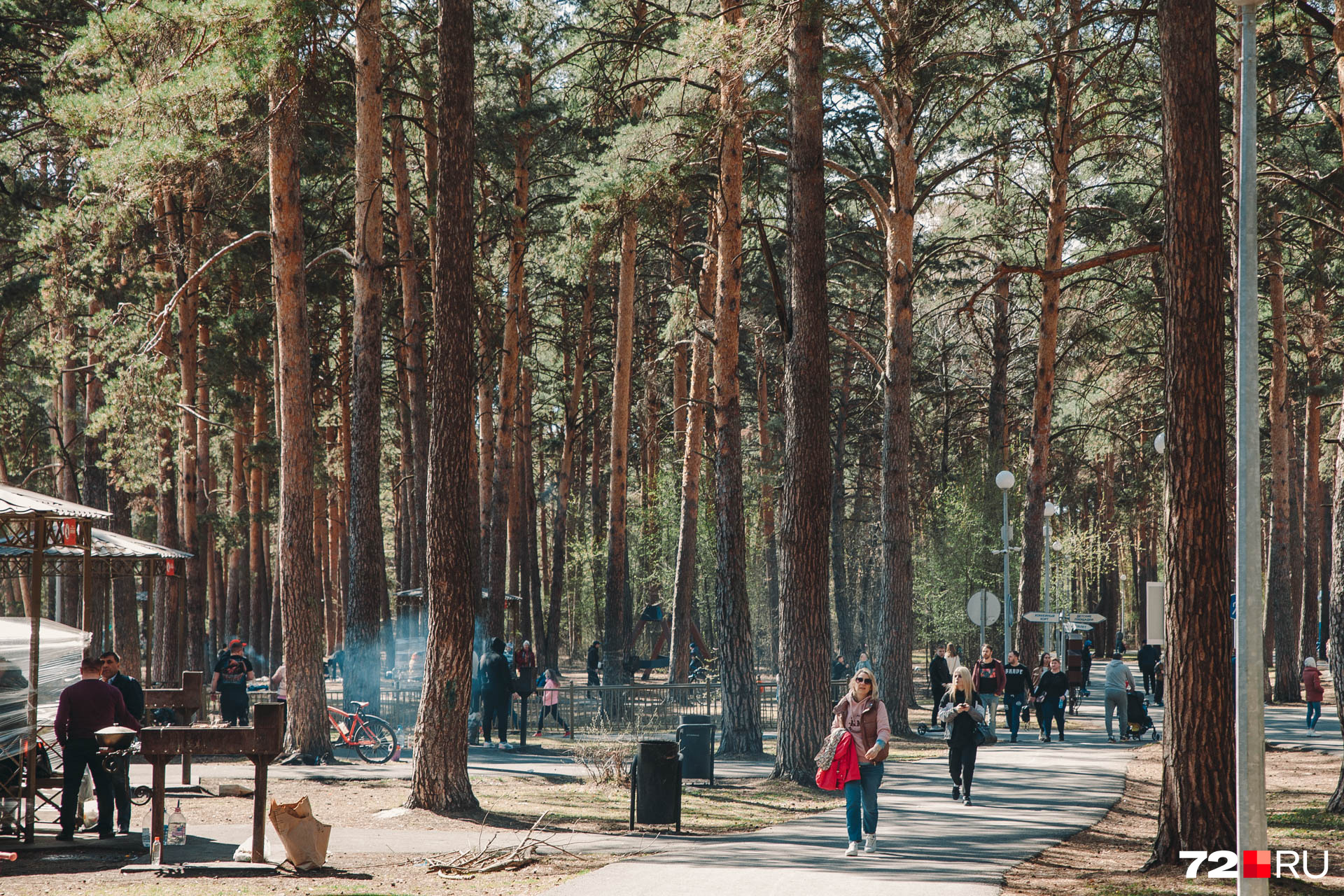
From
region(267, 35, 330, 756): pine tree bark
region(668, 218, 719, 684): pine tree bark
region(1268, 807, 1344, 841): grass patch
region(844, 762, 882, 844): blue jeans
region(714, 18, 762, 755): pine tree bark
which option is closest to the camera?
region(844, 762, 882, 844): blue jeans

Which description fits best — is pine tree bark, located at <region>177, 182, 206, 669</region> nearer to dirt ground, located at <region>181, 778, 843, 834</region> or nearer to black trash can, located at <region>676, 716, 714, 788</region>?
dirt ground, located at <region>181, 778, 843, 834</region>

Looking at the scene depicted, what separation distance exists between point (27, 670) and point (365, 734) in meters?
6.18

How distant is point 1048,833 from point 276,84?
12.2 meters

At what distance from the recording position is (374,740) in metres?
18.0

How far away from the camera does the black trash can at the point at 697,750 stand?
→ 14.7 metres

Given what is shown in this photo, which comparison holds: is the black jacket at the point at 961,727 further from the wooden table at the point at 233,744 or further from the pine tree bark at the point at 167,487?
the pine tree bark at the point at 167,487

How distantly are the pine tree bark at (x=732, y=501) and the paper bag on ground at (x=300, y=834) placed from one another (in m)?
8.50

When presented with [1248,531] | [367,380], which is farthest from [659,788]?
[367,380]

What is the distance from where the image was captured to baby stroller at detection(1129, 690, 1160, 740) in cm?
2183

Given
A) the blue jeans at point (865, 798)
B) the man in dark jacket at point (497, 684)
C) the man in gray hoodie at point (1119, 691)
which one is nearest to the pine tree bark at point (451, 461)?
the blue jeans at point (865, 798)

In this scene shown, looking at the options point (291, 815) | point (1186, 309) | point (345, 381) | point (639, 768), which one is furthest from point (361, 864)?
point (345, 381)

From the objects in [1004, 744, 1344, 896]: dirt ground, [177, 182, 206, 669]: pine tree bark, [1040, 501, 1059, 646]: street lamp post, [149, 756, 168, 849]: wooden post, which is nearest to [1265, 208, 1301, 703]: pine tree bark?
[1040, 501, 1059, 646]: street lamp post

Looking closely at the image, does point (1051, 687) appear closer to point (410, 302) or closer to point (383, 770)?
point (383, 770)

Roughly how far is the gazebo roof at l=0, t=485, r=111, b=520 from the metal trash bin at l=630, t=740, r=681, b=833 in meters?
5.77
